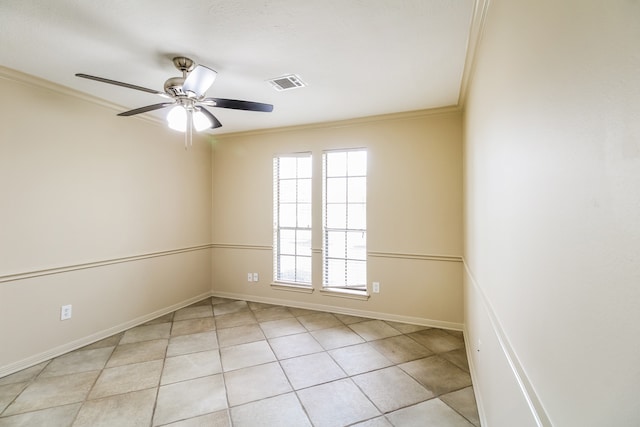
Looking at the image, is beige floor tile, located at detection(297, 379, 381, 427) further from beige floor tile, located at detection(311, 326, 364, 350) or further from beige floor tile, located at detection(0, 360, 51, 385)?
beige floor tile, located at detection(0, 360, 51, 385)

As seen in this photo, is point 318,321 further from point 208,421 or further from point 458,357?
point 208,421

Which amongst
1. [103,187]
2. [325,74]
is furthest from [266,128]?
[103,187]

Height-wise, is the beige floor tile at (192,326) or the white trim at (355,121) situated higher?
the white trim at (355,121)

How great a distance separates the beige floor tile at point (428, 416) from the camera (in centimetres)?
188

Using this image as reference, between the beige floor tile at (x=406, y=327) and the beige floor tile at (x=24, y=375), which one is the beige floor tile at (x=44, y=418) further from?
the beige floor tile at (x=406, y=327)

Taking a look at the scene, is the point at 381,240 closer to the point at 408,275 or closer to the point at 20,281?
the point at 408,275

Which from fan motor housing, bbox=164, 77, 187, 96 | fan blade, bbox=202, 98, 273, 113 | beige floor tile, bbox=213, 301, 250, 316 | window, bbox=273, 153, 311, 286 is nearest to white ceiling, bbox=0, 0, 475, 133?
fan motor housing, bbox=164, 77, 187, 96

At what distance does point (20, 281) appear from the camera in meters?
2.53

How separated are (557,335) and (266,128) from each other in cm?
403

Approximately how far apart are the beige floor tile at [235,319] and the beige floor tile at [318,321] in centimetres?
62

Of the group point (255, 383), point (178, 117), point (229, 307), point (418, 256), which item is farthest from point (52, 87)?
point (418, 256)

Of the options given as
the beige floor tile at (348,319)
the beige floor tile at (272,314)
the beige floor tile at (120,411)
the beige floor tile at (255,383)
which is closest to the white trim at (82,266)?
the beige floor tile at (120,411)

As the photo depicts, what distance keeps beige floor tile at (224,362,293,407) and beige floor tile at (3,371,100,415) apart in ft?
3.49

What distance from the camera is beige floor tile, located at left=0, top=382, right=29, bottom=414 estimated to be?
2056mm
